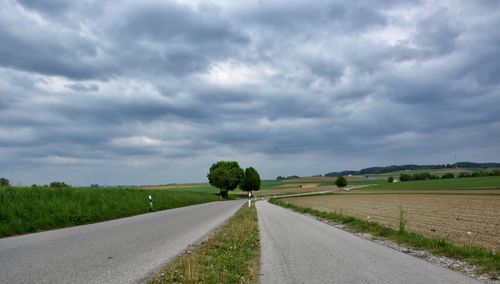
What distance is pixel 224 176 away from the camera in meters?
109

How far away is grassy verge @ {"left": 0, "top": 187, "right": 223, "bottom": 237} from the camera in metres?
16.5


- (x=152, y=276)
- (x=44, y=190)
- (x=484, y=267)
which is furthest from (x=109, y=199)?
(x=484, y=267)

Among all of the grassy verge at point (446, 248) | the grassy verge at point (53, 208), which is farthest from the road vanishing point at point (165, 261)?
the grassy verge at point (53, 208)

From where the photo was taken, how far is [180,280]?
693cm

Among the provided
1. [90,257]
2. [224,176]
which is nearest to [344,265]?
[90,257]

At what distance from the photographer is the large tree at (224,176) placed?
109062mm

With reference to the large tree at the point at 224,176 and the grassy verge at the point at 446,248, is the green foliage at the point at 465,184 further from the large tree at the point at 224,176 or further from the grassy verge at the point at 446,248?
the grassy verge at the point at 446,248

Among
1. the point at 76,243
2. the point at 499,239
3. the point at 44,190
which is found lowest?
the point at 499,239

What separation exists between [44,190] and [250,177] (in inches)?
4368

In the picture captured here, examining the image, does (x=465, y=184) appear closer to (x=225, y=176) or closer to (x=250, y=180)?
(x=225, y=176)

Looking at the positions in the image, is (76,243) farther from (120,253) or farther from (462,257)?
(462,257)

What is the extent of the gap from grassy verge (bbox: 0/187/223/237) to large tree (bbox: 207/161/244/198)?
79.0 m

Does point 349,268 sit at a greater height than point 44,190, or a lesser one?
lesser

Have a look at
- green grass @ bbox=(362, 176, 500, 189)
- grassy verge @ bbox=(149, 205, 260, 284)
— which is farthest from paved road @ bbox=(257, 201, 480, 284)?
green grass @ bbox=(362, 176, 500, 189)
